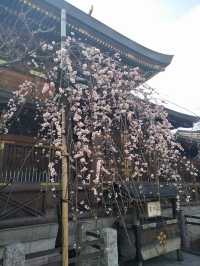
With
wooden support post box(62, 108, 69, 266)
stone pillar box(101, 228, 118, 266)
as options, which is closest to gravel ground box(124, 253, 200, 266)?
stone pillar box(101, 228, 118, 266)

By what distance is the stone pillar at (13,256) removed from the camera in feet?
12.2

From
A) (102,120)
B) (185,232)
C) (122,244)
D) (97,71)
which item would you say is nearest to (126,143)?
(102,120)

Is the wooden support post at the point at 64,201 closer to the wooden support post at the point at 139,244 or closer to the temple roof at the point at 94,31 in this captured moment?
the wooden support post at the point at 139,244

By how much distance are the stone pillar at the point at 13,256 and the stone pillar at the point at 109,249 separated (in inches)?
70.2

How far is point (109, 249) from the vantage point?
16.3 feet

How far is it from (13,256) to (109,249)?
2023 mm

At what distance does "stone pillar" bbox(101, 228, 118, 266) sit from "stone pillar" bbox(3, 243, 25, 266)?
1782 mm

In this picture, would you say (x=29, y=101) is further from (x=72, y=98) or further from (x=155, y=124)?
(x=155, y=124)

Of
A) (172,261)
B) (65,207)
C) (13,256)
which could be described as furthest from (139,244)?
(13,256)

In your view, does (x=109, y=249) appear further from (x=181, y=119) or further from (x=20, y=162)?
(x=181, y=119)

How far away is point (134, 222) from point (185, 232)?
Answer: 3.16 m

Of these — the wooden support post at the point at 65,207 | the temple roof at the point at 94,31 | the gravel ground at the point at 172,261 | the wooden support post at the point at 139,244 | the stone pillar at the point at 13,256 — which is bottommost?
the gravel ground at the point at 172,261

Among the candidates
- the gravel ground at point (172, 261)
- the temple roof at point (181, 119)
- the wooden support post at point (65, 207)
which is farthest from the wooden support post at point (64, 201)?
the temple roof at point (181, 119)

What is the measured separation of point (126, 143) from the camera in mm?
5793
